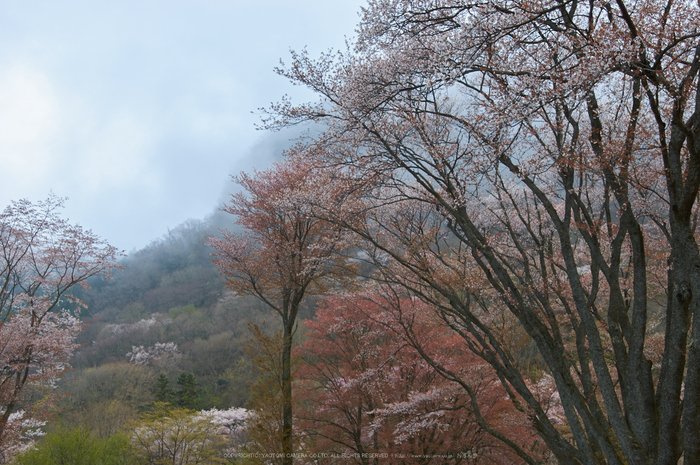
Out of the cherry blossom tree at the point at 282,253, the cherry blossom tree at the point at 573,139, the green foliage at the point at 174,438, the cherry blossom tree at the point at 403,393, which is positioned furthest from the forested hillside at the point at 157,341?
the cherry blossom tree at the point at 573,139

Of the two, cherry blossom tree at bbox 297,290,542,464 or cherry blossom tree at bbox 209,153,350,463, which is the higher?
cherry blossom tree at bbox 209,153,350,463

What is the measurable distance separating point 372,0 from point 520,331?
7560mm

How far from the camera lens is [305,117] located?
15.4ft

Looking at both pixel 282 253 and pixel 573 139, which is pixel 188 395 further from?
pixel 573 139

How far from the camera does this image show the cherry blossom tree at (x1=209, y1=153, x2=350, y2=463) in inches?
301

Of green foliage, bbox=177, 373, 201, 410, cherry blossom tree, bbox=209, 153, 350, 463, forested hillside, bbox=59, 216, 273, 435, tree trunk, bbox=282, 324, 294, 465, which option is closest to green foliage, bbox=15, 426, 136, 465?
forested hillside, bbox=59, 216, 273, 435

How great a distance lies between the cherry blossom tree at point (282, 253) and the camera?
301 inches

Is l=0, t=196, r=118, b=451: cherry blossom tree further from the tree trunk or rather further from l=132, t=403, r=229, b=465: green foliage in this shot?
the tree trunk

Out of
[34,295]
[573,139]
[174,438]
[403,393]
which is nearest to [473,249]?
[573,139]

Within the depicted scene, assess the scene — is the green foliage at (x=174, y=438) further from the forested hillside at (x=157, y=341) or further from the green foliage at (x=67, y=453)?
the forested hillside at (x=157, y=341)

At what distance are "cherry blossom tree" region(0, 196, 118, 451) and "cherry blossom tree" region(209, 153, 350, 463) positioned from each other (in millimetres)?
3666

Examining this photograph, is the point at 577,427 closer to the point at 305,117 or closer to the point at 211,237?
the point at 305,117

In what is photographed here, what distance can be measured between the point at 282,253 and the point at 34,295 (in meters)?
6.73

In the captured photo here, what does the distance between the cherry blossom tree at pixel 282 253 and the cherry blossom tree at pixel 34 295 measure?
3666 mm
